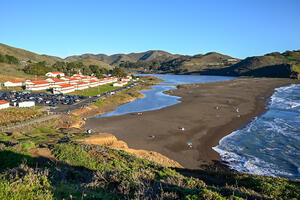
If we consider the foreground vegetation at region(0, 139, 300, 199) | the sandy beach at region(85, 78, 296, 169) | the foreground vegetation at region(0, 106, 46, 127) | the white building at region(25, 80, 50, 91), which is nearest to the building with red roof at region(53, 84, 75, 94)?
the white building at region(25, 80, 50, 91)

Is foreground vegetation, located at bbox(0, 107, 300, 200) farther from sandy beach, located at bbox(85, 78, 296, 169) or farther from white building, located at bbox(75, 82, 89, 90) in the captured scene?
white building, located at bbox(75, 82, 89, 90)

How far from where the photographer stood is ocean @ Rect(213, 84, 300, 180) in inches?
812

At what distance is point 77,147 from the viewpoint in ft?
62.4

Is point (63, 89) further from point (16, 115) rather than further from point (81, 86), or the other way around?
point (16, 115)

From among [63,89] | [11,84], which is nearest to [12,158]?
[63,89]

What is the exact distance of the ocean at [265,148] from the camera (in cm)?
2062

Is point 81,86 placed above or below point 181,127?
above

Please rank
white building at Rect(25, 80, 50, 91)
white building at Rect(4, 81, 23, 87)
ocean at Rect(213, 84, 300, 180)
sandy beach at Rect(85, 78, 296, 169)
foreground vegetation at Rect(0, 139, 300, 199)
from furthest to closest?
white building at Rect(4, 81, 23, 87) → white building at Rect(25, 80, 50, 91) → sandy beach at Rect(85, 78, 296, 169) → ocean at Rect(213, 84, 300, 180) → foreground vegetation at Rect(0, 139, 300, 199)

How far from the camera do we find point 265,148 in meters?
25.5

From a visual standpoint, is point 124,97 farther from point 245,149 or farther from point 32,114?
point 245,149

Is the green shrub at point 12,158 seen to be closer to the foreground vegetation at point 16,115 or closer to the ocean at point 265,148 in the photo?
the foreground vegetation at point 16,115

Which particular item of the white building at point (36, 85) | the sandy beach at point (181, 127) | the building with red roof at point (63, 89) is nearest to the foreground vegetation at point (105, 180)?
the sandy beach at point (181, 127)

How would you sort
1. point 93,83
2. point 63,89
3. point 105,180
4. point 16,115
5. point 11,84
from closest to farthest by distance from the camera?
point 105,180, point 16,115, point 63,89, point 11,84, point 93,83

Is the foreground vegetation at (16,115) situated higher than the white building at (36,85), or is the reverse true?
the white building at (36,85)
